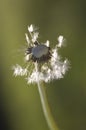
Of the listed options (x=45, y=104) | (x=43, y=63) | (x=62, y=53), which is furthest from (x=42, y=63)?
(x=62, y=53)

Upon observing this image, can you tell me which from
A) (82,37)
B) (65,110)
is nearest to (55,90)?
(65,110)

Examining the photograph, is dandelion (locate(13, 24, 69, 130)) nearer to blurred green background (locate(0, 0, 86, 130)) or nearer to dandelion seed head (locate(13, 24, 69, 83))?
dandelion seed head (locate(13, 24, 69, 83))

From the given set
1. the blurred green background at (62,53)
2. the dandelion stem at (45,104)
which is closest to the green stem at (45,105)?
the dandelion stem at (45,104)

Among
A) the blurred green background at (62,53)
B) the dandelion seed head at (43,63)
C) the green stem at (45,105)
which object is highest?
the blurred green background at (62,53)

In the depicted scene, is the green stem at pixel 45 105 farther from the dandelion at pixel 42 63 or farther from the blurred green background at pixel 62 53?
the blurred green background at pixel 62 53

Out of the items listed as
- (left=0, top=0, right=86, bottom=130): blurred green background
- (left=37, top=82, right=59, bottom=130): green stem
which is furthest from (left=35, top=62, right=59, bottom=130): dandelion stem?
(left=0, top=0, right=86, bottom=130): blurred green background

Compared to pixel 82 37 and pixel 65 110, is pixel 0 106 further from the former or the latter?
pixel 82 37

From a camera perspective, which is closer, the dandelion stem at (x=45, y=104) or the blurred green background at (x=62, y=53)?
the dandelion stem at (x=45, y=104)

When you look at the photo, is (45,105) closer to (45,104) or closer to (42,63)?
(45,104)
